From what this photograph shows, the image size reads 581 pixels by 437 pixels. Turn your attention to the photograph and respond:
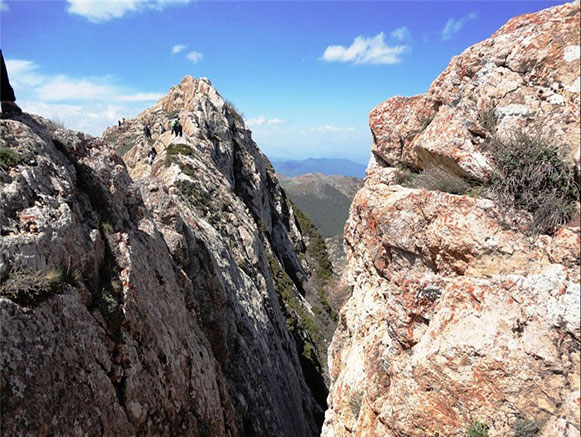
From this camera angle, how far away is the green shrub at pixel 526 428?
5.97m

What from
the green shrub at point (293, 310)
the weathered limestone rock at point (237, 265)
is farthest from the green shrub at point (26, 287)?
the green shrub at point (293, 310)

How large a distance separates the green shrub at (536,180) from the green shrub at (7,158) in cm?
1096

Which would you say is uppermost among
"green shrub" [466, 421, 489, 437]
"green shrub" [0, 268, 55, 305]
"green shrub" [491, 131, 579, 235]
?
"green shrub" [491, 131, 579, 235]

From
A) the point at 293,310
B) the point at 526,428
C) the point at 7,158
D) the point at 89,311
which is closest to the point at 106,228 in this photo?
the point at 89,311

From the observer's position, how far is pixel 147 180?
18219 millimetres

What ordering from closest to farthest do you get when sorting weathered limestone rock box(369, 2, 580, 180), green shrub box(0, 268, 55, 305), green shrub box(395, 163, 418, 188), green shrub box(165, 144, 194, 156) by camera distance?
weathered limestone rock box(369, 2, 580, 180) < green shrub box(0, 268, 55, 305) < green shrub box(395, 163, 418, 188) < green shrub box(165, 144, 194, 156)

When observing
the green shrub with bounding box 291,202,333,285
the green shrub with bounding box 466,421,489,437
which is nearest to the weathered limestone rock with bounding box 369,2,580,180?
the green shrub with bounding box 466,421,489,437

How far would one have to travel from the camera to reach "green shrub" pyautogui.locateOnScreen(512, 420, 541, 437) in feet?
19.6

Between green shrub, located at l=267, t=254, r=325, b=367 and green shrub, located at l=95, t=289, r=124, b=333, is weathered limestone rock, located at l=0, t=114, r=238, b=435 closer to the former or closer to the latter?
green shrub, located at l=95, t=289, r=124, b=333

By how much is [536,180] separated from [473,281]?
86.5 inches

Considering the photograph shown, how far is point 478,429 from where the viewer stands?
21.6 feet

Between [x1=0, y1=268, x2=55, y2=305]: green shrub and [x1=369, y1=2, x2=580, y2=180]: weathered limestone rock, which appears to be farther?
[x1=0, y1=268, x2=55, y2=305]: green shrub

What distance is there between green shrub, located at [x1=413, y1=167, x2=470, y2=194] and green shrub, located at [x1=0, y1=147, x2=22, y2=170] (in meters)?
9.97

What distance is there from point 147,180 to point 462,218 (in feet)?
49.0
